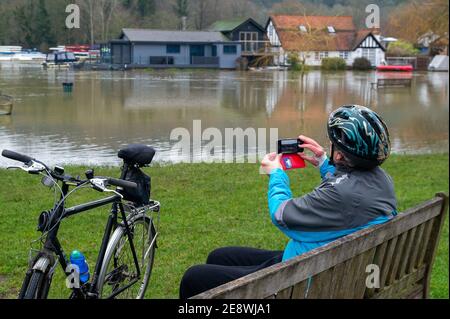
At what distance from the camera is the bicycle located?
2.62 meters

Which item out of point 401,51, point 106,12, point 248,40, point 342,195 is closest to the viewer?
point 342,195

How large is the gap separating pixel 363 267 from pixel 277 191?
463 mm

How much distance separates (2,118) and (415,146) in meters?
6.66

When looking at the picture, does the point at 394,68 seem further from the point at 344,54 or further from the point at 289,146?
the point at 289,146

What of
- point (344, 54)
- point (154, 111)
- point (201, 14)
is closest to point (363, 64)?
point (344, 54)

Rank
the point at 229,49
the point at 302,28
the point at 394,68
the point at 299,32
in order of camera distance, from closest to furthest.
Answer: the point at 229,49, the point at 299,32, the point at 302,28, the point at 394,68

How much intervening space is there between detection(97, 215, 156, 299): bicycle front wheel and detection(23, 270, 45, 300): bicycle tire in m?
0.44

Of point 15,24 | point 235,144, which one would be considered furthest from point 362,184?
point 235,144

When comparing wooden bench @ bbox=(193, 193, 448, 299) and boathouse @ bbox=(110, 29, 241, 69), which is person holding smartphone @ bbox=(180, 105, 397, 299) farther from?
boathouse @ bbox=(110, 29, 241, 69)

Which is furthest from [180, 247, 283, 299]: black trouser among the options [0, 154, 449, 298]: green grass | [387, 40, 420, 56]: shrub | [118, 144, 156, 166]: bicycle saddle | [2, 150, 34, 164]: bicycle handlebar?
[387, 40, 420, 56]: shrub

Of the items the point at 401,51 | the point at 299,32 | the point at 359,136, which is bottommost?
the point at 359,136

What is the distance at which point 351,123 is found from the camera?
248 cm

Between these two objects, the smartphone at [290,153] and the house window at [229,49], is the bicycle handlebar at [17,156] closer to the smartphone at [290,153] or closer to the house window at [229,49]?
the smartphone at [290,153]

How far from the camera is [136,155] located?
3.15 meters
